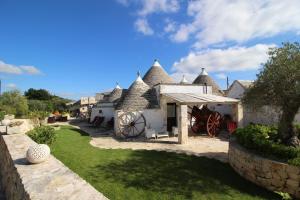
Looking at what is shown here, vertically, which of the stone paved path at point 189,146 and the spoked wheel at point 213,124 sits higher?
the spoked wheel at point 213,124

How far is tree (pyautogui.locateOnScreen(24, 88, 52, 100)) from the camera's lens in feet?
224

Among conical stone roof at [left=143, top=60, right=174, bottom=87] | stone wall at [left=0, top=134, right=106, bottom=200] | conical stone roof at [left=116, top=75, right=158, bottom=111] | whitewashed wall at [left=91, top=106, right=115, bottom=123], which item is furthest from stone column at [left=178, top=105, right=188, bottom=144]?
whitewashed wall at [left=91, top=106, right=115, bottom=123]

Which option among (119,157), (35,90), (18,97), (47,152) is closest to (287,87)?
(119,157)

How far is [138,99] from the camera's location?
19125 millimetres

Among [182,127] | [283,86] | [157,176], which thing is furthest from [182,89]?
[157,176]

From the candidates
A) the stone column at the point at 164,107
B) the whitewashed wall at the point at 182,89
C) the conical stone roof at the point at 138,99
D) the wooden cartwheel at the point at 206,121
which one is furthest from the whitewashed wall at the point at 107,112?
the wooden cartwheel at the point at 206,121

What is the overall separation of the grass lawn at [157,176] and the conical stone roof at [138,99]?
21.6ft

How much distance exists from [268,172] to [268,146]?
1.01 metres

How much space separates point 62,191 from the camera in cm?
406

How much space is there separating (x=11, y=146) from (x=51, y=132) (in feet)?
16.3

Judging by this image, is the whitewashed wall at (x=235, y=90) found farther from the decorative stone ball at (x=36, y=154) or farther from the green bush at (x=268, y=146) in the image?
the decorative stone ball at (x=36, y=154)

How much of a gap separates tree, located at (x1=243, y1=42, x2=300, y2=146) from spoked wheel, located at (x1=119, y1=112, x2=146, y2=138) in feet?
31.7

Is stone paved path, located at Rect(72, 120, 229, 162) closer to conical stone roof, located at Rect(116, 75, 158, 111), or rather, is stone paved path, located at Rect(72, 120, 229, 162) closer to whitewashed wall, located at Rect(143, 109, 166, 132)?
whitewashed wall, located at Rect(143, 109, 166, 132)

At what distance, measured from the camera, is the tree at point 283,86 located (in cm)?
903
